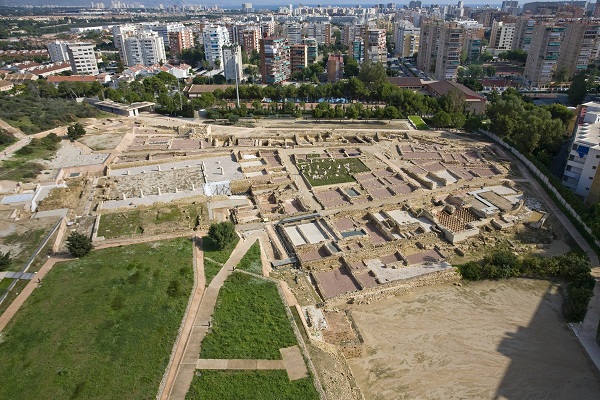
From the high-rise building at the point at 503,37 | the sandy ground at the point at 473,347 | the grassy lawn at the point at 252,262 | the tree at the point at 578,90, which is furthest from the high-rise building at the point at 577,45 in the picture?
the grassy lawn at the point at 252,262

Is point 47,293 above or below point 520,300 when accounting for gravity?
above

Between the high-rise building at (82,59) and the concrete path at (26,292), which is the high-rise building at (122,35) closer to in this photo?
the high-rise building at (82,59)

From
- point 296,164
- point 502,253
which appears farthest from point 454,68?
point 502,253

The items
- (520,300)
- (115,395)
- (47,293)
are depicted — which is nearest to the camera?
(115,395)

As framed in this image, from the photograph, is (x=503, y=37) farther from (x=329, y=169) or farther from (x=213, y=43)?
(x=329, y=169)

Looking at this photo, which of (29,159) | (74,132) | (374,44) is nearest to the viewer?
(29,159)

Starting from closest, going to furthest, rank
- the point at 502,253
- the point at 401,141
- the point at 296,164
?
the point at 502,253 → the point at 296,164 → the point at 401,141

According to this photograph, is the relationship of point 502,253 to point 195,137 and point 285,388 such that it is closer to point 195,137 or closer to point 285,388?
point 285,388

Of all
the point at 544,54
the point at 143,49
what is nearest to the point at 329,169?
the point at 544,54
